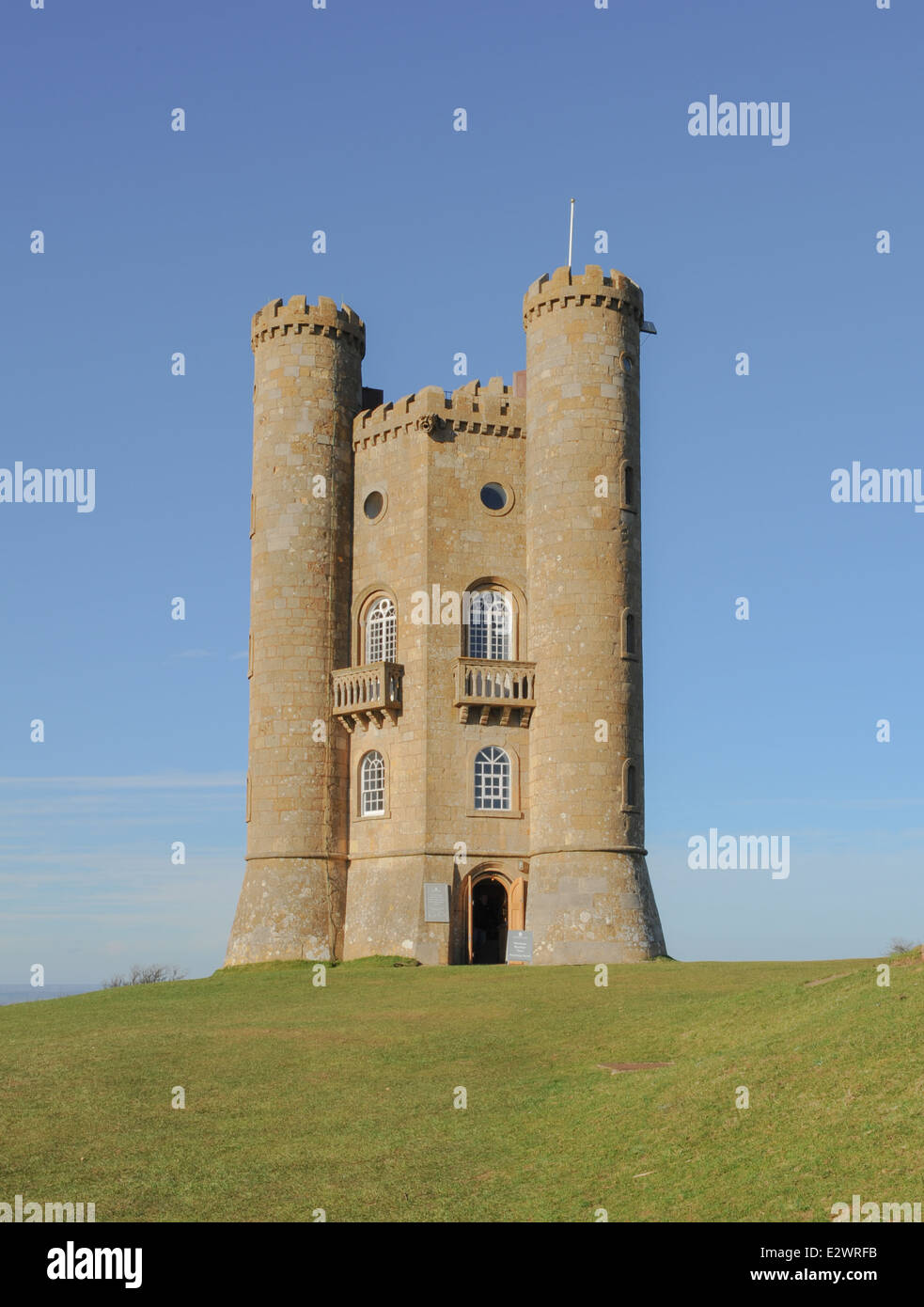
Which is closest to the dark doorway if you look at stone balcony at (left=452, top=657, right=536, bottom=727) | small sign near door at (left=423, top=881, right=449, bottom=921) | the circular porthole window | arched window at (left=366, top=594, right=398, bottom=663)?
small sign near door at (left=423, top=881, right=449, bottom=921)

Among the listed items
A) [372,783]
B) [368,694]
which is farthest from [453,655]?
[372,783]

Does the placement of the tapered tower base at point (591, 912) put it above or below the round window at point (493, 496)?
below

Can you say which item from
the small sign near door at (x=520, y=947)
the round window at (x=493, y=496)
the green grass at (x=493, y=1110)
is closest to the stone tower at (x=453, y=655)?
the round window at (x=493, y=496)

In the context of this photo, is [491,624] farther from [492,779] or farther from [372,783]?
[372,783]

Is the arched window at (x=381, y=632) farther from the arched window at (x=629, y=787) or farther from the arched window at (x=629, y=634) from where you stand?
the arched window at (x=629, y=787)

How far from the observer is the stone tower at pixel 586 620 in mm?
47375

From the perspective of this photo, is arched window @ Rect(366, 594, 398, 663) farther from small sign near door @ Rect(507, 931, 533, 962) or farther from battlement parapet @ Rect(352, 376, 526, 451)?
small sign near door @ Rect(507, 931, 533, 962)

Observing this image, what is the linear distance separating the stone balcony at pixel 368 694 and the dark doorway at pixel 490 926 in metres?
6.84

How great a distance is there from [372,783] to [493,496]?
35.7 ft

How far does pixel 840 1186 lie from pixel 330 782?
37052 millimetres

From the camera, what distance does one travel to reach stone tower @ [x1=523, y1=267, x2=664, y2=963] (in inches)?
1865

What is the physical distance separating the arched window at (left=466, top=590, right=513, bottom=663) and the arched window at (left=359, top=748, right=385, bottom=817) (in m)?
4.98

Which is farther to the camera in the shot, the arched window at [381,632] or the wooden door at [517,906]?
the arched window at [381,632]

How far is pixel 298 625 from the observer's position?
5206 cm
